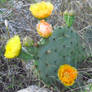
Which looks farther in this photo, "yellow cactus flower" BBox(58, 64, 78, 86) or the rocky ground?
the rocky ground

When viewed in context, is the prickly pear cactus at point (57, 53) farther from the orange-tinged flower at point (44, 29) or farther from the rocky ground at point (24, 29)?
the rocky ground at point (24, 29)

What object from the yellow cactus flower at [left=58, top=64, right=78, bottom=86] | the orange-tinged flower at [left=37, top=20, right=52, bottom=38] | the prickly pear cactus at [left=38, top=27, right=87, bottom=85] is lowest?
the yellow cactus flower at [left=58, top=64, right=78, bottom=86]

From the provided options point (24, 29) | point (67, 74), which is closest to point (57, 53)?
point (67, 74)

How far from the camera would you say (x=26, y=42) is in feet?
3.74

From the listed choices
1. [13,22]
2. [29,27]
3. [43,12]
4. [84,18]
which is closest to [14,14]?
[13,22]

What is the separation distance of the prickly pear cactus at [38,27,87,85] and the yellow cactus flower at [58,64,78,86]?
36 mm

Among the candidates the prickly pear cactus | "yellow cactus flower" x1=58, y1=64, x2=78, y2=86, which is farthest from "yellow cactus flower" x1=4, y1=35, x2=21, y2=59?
"yellow cactus flower" x1=58, y1=64, x2=78, y2=86

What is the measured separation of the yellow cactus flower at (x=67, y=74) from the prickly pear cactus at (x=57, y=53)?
0.12 ft

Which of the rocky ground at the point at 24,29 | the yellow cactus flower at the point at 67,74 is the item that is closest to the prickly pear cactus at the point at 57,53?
the yellow cactus flower at the point at 67,74

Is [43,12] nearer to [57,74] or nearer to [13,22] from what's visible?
[57,74]

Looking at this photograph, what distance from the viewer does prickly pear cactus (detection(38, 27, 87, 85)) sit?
3.86 ft

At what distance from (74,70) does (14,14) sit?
88cm

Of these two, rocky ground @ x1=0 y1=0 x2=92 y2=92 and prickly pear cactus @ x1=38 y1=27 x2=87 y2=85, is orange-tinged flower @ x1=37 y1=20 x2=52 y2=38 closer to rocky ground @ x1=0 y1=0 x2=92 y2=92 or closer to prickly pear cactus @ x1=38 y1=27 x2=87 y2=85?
prickly pear cactus @ x1=38 y1=27 x2=87 y2=85

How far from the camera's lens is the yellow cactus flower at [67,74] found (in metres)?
1.16
